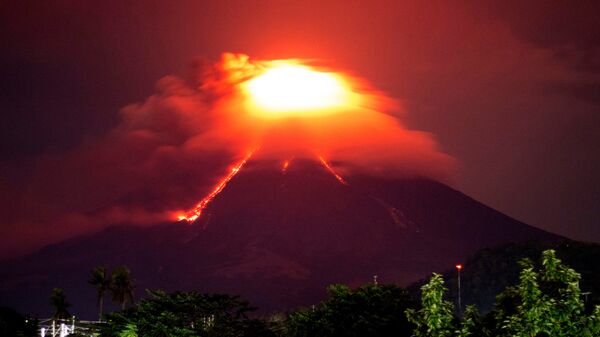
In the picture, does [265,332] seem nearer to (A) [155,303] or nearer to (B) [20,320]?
(A) [155,303]

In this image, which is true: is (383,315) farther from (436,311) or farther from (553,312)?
(553,312)

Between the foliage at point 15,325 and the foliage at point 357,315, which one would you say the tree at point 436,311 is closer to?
the foliage at point 357,315

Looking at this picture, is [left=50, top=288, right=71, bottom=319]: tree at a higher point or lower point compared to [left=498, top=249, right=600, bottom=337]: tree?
higher

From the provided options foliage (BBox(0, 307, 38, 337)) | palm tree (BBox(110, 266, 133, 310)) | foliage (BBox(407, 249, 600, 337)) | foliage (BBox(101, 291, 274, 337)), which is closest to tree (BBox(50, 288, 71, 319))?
palm tree (BBox(110, 266, 133, 310))

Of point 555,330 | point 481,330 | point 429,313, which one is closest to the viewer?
point 555,330

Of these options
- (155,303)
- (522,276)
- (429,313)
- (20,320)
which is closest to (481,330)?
(429,313)

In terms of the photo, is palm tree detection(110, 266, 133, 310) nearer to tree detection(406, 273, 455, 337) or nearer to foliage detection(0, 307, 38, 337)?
foliage detection(0, 307, 38, 337)

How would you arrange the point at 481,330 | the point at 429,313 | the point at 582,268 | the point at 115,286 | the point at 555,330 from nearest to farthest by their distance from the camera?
the point at 555,330, the point at 429,313, the point at 481,330, the point at 115,286, the point at 582,268

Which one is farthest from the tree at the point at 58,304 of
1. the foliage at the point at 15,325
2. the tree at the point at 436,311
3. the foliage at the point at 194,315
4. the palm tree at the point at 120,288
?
the tree at the point at 436,311
